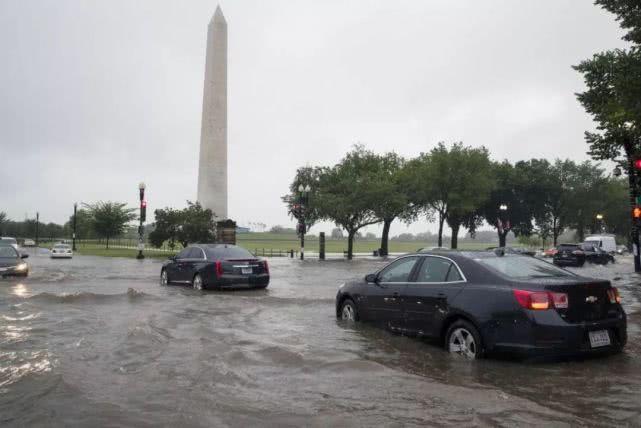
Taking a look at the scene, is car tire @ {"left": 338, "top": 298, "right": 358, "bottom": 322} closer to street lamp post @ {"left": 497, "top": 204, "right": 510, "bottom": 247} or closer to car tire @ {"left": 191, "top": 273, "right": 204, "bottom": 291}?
car tire @ {"left": 191, "top": 273, "right": 204, "bottom": 291}

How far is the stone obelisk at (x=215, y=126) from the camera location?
41.9 m

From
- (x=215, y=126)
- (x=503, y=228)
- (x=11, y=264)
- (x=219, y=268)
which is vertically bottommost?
(x=11, y=264)

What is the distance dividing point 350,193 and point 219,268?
4033cm

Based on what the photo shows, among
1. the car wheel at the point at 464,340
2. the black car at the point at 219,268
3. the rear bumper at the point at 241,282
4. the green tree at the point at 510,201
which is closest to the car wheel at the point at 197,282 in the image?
the black car at the point at 219,268

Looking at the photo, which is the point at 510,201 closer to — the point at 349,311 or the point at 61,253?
the point at 61,253

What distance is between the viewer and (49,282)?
18953 millimetres

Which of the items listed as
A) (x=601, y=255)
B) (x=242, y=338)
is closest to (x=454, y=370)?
(x=242, y=338)

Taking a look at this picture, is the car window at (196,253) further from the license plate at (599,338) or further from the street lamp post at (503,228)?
the street lamp post at (503,228)

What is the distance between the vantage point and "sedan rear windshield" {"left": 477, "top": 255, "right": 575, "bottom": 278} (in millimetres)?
7047

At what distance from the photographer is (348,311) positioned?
986 centimetres

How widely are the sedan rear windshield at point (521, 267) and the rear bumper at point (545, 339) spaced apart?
0.73m

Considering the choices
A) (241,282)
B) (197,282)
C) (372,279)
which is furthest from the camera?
(197,282)

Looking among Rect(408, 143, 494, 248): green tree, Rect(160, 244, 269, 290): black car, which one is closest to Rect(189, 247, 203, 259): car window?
Rect(160, 244, 269, 290): black car

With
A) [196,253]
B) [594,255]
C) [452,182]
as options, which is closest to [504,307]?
[196,253]
